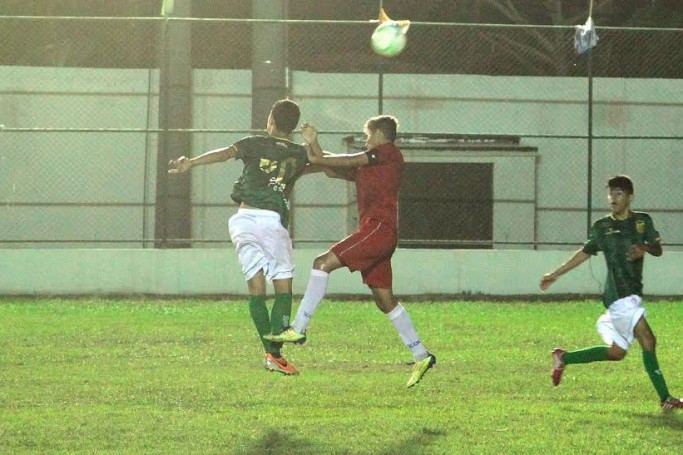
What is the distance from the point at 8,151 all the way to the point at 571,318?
28.7 ft

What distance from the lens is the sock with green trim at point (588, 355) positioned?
1014cm

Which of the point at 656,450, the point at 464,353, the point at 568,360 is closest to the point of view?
the point at 656,450

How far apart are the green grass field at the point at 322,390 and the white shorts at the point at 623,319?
16.9 inches

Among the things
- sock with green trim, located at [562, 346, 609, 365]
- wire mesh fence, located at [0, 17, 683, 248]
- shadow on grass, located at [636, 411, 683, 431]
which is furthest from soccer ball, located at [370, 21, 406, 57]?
shadow on grass, located at [636, 411, 683, 431]

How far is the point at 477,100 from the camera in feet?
73.0

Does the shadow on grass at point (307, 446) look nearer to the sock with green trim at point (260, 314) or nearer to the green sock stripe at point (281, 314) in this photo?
the green sock stripe at point (281, 314)

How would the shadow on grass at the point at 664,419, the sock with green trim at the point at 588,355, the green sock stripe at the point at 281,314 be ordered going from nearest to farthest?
the shadow on grass at the point at 664,419, the sock with green trim at the point at 588,355, the green sock stripe at the point at 281,314

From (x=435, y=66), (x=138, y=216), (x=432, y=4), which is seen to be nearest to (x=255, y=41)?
(x=138, y=216)

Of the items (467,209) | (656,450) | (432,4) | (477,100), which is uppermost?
(432,4)

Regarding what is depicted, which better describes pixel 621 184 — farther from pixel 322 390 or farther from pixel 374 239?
pixel 322 390

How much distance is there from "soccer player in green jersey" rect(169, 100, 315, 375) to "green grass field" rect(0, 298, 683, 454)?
24.1 inches

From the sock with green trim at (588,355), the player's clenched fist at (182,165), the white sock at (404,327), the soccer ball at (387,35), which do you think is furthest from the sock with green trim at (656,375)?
the soccer ball at (387,35)

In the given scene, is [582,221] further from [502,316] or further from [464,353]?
[464,353]

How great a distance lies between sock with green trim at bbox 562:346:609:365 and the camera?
10.1 metres
